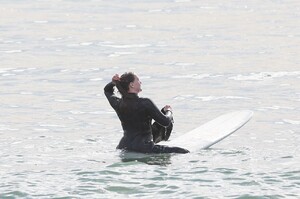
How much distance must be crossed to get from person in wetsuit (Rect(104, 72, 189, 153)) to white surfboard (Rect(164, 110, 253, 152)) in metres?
0.93

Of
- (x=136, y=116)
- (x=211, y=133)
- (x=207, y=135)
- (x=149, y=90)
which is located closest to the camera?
(x=136, y=116)

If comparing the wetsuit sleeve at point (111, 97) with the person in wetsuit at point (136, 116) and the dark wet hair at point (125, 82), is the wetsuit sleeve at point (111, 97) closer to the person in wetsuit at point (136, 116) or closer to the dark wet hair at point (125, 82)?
the person in wetsuit at point (136, 116)

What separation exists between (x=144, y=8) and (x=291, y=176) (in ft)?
123

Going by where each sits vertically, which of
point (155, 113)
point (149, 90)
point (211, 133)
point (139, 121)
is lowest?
point (149, 90)

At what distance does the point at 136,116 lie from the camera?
19.2 metres

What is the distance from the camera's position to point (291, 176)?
58.0 ft

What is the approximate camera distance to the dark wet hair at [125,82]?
1898 centimetres

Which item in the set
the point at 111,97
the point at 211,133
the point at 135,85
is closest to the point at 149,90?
the point at 211,133

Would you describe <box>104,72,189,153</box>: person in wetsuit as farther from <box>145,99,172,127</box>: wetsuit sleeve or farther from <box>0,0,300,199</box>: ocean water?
<box>0,0,300,199</box>: ocean water

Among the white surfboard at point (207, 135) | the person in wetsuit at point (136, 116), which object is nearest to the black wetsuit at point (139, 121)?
the person in wetsuit at point (136, 116)

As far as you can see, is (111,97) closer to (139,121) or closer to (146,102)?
(139,121)

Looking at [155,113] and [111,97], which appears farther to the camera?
[111,97]

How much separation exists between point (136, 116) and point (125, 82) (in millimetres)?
628

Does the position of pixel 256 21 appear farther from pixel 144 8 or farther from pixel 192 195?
pixel 192 195
